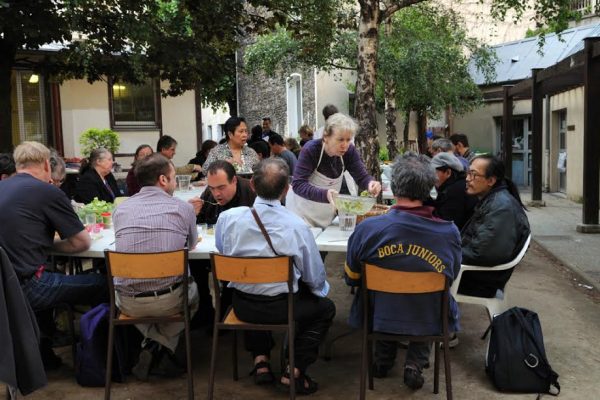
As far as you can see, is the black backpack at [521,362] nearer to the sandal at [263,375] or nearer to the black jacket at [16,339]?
the sandal at [263,375]

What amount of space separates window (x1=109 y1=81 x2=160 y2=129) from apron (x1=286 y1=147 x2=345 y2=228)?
905 centimetres

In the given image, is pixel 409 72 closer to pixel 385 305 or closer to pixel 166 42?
pixel 166 42

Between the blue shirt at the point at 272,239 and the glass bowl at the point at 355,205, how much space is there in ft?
2.69

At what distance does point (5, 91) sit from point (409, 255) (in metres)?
6.45

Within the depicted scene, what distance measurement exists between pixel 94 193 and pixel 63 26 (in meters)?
2.37

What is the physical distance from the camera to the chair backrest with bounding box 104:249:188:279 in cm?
369

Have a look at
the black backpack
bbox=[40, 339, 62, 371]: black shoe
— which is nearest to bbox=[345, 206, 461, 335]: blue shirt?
the black backpack

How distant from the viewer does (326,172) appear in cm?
529

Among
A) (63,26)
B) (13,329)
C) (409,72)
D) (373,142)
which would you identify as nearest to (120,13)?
(63,26)

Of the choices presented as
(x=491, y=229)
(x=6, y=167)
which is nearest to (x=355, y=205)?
(x=491, y=229)

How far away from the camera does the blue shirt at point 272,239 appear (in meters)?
3.68

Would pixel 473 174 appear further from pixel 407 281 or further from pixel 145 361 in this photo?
pixel 145 361

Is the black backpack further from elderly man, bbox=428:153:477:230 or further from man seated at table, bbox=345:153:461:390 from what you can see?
elderly man, bbox=428:153:477:230

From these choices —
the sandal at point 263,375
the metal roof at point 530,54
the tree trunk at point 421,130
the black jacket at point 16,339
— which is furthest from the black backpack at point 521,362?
the metal roof at point 530,54
